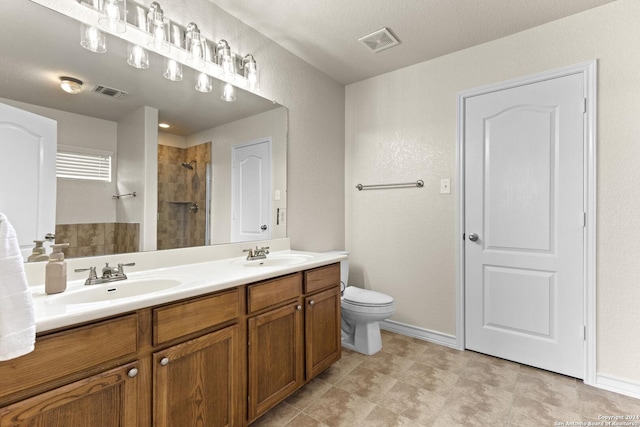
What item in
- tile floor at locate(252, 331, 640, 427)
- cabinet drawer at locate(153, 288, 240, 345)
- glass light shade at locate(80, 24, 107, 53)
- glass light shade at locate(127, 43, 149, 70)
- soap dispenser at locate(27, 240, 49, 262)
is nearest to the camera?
cabinet drawer at locate(153, 288, 240, 345)

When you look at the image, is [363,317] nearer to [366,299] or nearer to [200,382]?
[366,299]

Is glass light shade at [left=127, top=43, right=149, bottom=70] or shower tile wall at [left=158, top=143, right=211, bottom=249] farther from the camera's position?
shower tile wall at [left=158, top=143, right=211, bottom=249]

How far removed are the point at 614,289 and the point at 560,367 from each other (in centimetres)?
63

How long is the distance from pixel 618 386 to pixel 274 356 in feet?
6.96

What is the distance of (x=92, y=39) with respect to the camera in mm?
1411

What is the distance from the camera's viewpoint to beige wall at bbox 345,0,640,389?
1.88 metres

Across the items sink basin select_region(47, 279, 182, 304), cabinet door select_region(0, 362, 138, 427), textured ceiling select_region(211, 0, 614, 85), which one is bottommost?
cabinet door select_region(0, 362, 138, 427)

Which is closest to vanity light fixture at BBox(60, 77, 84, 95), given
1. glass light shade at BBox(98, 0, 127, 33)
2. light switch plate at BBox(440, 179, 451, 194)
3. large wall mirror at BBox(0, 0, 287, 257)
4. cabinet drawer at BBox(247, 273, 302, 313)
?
large wall mirror at BBox(0, 0, 287, 257)

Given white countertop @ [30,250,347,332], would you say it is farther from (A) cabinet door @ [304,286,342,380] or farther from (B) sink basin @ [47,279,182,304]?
(A) cabinet door @ [304,286,342,380]

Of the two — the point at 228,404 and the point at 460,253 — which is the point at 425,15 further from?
the point at 228,404

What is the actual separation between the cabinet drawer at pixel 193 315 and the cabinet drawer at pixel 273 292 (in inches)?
3.3

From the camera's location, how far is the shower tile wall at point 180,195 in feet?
5.59

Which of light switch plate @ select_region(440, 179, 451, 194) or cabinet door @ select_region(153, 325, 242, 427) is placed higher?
light switch plate @ select_region(440, 179, 451, 194)

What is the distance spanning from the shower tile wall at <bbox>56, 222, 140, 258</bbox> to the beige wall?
2.02m
